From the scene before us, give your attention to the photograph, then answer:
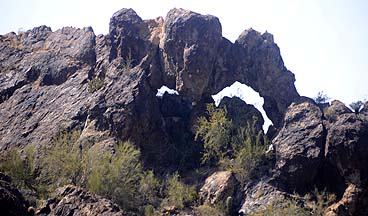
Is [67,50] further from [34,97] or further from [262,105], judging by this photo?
[262,105]

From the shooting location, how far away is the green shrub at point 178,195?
91.3ft

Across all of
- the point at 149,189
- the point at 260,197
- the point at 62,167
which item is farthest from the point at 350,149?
the point at 62,167

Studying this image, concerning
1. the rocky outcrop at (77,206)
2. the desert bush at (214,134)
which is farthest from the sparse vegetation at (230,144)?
the rocky outcrop at (77,206)

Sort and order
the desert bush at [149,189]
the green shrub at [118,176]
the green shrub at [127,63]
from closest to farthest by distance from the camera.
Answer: the green shrub at [118,176], the desert bush at [149,189], the green shrub at [127,63]

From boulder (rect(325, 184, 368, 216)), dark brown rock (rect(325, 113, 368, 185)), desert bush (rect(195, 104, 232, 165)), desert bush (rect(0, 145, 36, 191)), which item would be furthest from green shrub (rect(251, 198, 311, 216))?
desert bush (rect(0, 145, 36, 191))

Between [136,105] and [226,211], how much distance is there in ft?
33.5

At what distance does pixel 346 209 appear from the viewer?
88.1 ft

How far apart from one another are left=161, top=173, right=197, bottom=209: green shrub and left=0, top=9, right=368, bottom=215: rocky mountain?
3.00 feet

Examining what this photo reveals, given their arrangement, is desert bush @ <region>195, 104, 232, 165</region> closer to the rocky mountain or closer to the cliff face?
the rocky mountain

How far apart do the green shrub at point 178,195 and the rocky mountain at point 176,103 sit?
916 millimetres

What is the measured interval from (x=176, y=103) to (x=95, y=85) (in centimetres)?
692

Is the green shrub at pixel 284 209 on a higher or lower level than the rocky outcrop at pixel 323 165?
lower

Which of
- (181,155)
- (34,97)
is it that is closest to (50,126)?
(34,97)

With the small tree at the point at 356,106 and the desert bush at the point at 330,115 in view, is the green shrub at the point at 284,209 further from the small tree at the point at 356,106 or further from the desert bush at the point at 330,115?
the small tree at the point at 356,106
